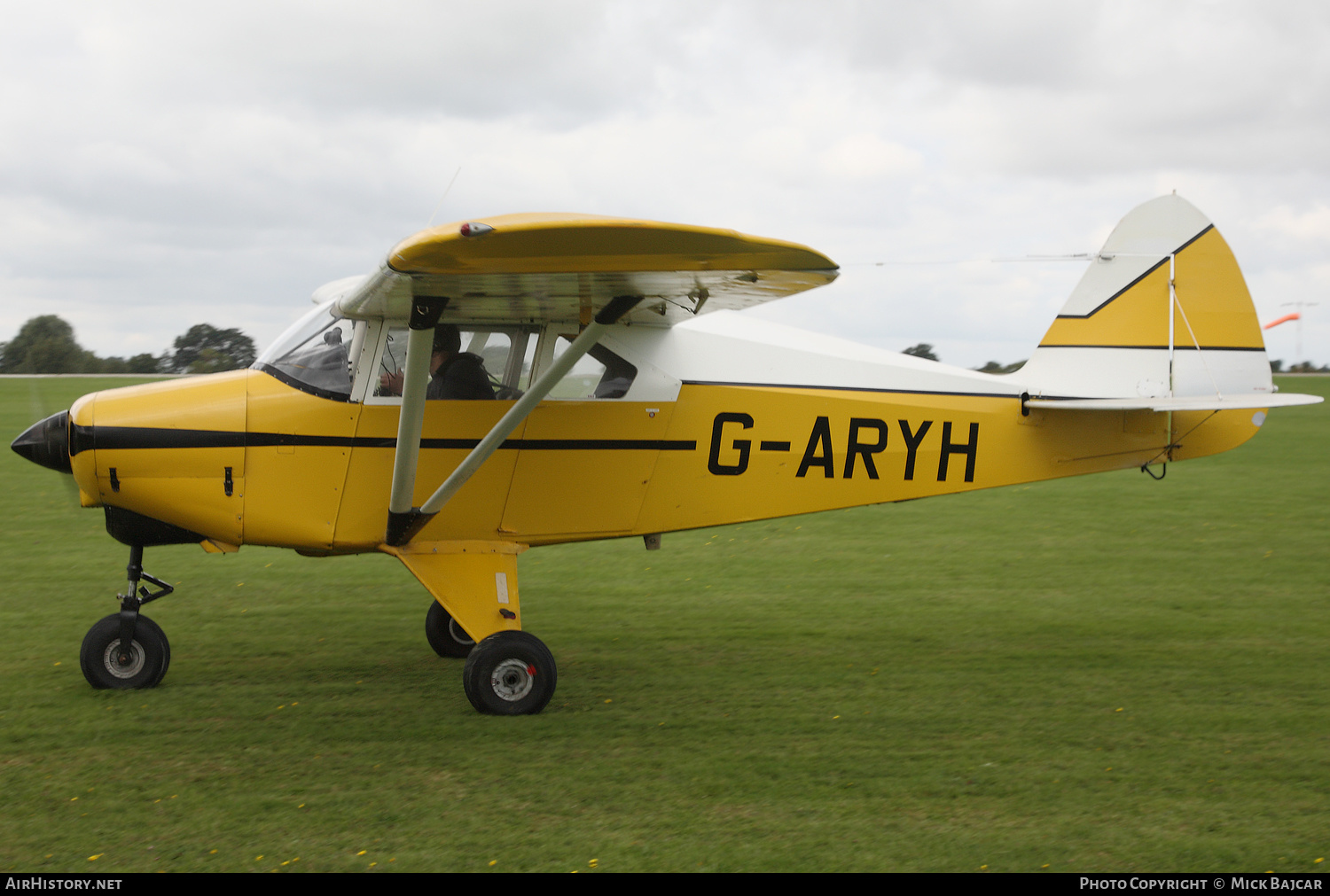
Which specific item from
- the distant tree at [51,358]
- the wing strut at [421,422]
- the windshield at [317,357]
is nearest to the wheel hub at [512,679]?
the wing strut at [421,422]

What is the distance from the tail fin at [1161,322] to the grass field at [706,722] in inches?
70.8

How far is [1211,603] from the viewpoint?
7.92 metres

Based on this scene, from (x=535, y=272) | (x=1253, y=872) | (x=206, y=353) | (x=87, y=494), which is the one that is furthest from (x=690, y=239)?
(x=206, y=353)

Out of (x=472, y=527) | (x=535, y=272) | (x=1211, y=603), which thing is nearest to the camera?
(x=535, y=272)

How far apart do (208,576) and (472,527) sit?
4479 mm

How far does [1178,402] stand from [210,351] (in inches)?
257

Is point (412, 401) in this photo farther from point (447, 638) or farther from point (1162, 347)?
point (1162, 347)

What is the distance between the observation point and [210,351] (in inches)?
282

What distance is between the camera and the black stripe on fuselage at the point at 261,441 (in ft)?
17.2

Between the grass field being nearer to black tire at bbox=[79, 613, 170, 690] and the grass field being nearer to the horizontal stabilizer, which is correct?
black tire at bbox=[79, 613, 170, 690]

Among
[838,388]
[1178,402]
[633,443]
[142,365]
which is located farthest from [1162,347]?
[142,365]

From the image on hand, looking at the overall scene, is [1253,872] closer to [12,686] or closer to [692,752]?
[692,752]

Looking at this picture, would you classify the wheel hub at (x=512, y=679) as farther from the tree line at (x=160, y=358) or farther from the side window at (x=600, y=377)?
the tree line at (x=160, y=358)

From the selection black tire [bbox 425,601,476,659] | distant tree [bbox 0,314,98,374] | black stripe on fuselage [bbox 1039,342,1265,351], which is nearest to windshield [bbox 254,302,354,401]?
black tire [bbox 425,601,476,659]
